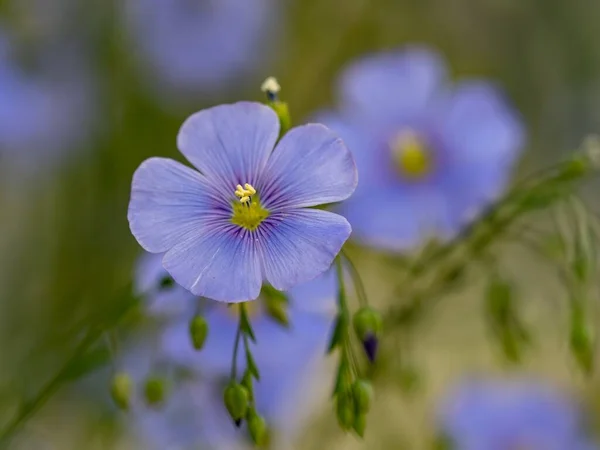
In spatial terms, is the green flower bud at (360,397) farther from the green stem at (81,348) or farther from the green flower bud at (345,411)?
the green stem at (81,348)

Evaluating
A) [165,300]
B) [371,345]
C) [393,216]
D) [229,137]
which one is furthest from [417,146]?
[229,137]

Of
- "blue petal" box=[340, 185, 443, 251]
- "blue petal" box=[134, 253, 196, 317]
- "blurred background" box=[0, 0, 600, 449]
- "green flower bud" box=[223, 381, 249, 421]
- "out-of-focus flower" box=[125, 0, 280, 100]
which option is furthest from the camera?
"out-of-focus flower" box=[125, 0, 280, 100]

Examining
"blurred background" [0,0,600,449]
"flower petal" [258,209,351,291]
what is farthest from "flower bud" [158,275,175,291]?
"blurred background" [0,0,600,449]

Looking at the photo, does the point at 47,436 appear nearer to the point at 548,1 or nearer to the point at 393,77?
the point at 393,77

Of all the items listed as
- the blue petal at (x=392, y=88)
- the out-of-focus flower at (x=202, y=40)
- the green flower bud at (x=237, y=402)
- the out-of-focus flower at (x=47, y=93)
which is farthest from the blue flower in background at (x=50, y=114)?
the green flower bud at (x=237, y=402)

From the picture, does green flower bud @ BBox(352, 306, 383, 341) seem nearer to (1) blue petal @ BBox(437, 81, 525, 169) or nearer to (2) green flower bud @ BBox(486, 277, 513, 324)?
(2) green flower bud @ BBox(486, 277, 513, 324)

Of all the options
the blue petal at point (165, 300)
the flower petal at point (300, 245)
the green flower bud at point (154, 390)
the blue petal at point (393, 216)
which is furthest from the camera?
the blue petal at point (393, 216)

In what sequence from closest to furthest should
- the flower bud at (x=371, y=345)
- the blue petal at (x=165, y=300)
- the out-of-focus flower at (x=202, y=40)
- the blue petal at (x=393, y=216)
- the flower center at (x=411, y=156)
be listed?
the flower bud at (x=371, y=345) → the blue petal at (x=165, y=300) → the blue petal at (x=393, y=216) → the flower center at (x=411, y=156) → the out-of-focus flower at (x=202, y=40)
